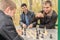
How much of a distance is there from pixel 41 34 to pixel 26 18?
0.23 metres

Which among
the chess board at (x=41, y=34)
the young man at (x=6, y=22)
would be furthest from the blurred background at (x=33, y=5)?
the young man at (x=6, y=22)

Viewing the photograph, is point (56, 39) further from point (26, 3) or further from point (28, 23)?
point (26, 3)

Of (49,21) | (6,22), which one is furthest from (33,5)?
(6,22)

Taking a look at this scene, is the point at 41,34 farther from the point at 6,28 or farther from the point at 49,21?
the point at 6,28

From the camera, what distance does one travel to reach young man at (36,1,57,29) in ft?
6.24

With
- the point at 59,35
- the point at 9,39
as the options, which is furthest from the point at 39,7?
the point at 9,39

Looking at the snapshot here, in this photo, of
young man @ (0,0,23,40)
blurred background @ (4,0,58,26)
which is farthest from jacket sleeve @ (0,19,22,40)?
blurred background @ (4,0,58,26)

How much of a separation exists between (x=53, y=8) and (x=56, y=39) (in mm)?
324

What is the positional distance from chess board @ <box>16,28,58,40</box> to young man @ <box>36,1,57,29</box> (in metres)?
0.05

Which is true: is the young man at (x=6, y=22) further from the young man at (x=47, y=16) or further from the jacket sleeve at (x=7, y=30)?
the young man at (x=47, y=16)

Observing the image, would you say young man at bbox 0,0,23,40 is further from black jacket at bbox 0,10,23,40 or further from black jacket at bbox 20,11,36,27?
black jacket at bbox 20,11,36,27

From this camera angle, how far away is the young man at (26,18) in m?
1.94

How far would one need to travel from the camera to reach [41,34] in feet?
6.39

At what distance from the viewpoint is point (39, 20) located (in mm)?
1946
